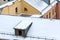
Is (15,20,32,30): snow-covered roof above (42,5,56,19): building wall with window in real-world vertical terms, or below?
above

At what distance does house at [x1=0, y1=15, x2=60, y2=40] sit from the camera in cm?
2149

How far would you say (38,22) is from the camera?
2436 cm

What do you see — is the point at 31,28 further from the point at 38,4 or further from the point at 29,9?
the point at 38,4

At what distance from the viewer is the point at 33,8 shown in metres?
38.0

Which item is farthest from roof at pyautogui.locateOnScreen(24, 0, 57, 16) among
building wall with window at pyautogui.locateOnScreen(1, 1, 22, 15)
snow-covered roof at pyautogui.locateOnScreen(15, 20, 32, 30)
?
snow-covered roof at pyautogui.locateOnScreen(15, 20, 32, 30)

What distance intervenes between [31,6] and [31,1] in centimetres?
121

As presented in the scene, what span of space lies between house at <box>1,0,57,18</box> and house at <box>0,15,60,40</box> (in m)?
11.2

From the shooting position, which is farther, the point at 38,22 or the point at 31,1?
the point at 31,1

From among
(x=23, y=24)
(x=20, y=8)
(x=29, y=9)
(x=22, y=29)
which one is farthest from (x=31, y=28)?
(x=20, y=8)

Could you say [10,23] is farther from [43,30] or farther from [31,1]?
[31,1]

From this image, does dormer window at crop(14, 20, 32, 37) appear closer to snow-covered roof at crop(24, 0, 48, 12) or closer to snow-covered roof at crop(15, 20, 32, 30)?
snow-covered roof at crop(15, 20, 32, 30)

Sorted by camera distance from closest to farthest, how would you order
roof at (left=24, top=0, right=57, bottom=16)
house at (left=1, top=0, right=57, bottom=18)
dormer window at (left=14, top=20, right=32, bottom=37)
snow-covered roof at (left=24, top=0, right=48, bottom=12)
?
dormer window at (left=14, top=20, right=32, bottom=37), house at (left=1, top=0, right=57, bottom=18), roof at (left=24, top=0, right=57, bottom=16), snow-covered roof at (left=24, top=0, right=48, bottom=12)

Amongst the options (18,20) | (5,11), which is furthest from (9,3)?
(18,20)

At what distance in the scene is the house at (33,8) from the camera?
37056 mm
